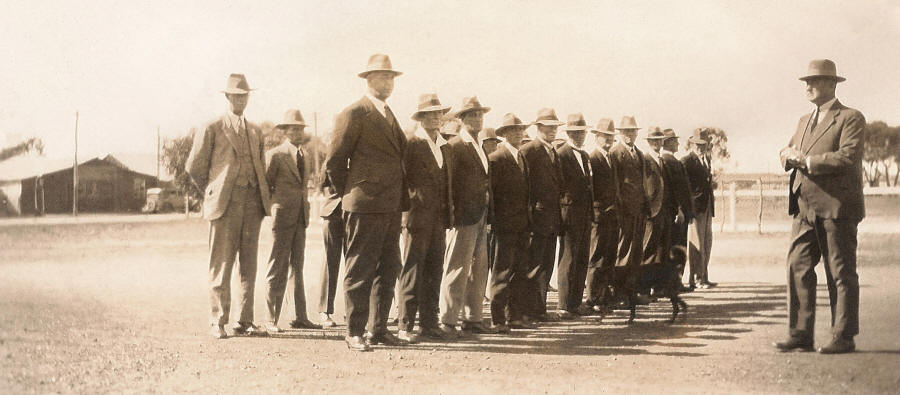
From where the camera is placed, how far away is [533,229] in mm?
7594

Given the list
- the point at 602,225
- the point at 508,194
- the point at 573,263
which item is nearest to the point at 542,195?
the point at 508,194

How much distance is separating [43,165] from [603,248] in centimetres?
500

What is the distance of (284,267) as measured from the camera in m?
7.47

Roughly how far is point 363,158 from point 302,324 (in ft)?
6.75

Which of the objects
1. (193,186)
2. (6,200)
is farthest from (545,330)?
(6,200)

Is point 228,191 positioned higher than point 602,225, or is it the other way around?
point 228,191

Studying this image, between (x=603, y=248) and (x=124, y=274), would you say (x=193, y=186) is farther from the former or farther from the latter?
(x=603, y=248)

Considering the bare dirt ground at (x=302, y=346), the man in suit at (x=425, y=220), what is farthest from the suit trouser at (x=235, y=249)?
the man in suit at (x=425, y=220)

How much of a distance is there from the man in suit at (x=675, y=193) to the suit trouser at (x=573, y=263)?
3.80ft

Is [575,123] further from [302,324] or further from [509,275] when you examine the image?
[302,324]

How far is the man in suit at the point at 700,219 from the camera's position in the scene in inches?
391

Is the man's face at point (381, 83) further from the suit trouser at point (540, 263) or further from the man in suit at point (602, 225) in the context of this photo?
the man in suit at point (602, 225)

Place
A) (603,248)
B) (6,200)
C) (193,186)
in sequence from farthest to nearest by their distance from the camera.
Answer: (603,248) → (193,186) → (6,200)

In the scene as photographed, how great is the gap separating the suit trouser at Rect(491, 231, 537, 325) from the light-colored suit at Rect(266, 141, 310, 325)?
164 centimetres
